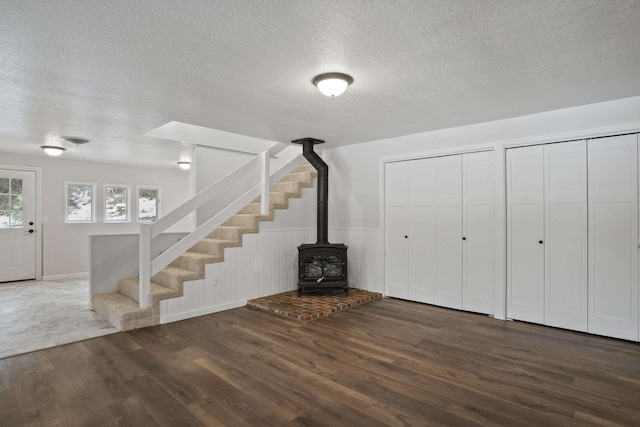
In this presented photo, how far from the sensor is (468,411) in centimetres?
215

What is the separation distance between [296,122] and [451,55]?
7.08ft

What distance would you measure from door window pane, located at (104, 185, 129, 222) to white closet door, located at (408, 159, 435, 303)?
254 inches

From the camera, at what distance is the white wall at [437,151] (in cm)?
349

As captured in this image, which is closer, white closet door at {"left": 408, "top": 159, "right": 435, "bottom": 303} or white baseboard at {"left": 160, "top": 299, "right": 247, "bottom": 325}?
white baseboard at {"left": 160, "top": 299, "right": 247, "bottom": 325}

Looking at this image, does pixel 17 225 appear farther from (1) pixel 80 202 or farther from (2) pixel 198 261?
(2) pixel 198 261

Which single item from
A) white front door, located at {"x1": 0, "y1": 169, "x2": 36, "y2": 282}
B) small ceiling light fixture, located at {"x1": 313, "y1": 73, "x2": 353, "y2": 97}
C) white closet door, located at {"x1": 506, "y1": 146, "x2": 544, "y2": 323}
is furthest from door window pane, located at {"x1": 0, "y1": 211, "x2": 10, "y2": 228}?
white closet door, located at {"x1": 506, "y1": 146, "x2": 544, "y2": 323}

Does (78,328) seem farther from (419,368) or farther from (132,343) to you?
(419,368)

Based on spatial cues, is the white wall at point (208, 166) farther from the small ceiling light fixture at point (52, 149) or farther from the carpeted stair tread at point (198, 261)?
the small ceiling light fixture at point (52, 149)

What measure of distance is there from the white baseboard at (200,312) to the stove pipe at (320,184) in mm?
1473

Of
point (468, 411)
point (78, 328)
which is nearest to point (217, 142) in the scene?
point (78, 328)

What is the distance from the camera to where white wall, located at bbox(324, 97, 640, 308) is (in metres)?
3.49

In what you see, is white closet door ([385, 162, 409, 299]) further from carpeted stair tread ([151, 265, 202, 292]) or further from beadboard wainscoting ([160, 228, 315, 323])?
carpeted stair tread ([151, 265, 202, 292])

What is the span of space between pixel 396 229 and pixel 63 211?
6.64 m

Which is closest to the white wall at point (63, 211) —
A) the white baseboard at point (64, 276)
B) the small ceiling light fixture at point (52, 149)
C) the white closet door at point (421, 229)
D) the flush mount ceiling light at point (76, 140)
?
the white baseboard at point (64, 276)
